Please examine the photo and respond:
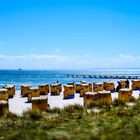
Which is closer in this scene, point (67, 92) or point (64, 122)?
point (64, 122)

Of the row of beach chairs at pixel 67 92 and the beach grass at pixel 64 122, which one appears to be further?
the row of beach chairs at pixel 67 92

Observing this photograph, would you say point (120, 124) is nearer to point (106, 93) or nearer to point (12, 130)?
point (12, 130)

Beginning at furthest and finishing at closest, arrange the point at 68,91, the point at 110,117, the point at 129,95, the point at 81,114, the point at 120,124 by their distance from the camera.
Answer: the point at 68,91 < the point at 129,95 < the point at 81,114 < the point at 110,117 < the point at 120,124

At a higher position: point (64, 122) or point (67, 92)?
point (67, 92)

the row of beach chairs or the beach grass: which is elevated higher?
the row of beach chairs

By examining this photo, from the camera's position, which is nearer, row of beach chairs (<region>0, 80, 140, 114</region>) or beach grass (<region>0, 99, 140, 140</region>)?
beach grass (<region>0, 99, 140, 140</region>)

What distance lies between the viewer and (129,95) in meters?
19.7

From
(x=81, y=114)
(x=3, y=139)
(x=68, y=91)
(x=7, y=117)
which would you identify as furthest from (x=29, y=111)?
(x=68, y=91)

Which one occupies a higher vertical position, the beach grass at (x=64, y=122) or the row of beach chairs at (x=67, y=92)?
the row of beach chairs at (x=67, y=92)

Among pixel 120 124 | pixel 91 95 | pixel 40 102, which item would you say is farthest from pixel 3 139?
pixel 91 95

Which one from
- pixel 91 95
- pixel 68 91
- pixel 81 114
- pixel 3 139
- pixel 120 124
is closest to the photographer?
pixel 3 139

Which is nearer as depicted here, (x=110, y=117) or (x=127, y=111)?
(x=110, y=117)

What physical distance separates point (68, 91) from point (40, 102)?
752cm

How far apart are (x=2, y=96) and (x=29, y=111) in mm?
8037
